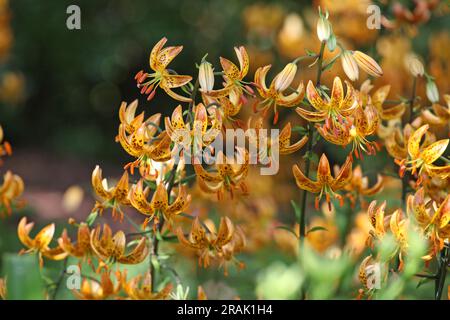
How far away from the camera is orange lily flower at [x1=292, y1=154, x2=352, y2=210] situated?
1639 mm

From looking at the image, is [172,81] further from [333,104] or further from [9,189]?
[9,189]

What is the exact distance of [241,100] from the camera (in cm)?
166

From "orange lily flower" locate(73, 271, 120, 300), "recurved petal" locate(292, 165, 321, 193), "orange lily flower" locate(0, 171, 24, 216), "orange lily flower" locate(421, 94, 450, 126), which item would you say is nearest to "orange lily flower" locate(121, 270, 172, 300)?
"orange lily flower" locate(73, 271, 120, 300)

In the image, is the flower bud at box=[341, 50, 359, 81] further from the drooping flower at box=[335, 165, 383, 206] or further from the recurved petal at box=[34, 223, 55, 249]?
the recurved petal at box=[34, 223, 55, 249]

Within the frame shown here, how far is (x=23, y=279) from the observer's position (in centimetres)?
219

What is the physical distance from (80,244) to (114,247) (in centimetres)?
12

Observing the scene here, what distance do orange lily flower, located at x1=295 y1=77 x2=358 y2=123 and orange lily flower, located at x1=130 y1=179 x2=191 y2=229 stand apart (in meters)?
0.32

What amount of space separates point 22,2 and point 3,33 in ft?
6.72

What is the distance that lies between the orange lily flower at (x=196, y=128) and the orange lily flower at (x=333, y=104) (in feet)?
0.64

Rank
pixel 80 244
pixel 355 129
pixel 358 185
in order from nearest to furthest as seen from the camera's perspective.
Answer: pixel 355 129
pixel 80 244
pixel 358 185

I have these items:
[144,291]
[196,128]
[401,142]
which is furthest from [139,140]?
[401,142]

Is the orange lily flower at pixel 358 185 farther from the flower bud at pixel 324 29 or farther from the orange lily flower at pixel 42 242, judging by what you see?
the orange lily flower at pixel 42 242

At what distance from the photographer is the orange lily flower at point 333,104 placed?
1.59 meters

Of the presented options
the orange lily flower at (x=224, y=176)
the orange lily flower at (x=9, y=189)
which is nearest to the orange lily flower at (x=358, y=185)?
the orange lily flower at (x=224, y=176)
